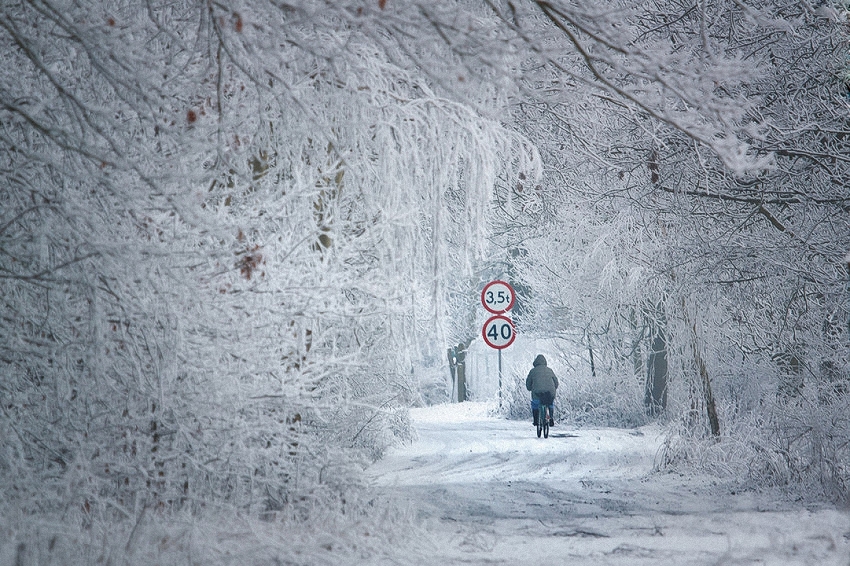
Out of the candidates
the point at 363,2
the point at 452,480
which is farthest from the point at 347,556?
the point at 452,480

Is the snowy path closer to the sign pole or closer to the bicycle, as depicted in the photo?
the bicycle

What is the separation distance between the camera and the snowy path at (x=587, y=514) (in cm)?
721

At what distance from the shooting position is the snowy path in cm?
721

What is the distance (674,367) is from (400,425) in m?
4.90

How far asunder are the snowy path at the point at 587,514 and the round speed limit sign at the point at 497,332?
4.69 m

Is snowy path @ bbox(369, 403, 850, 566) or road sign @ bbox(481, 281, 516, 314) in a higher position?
road sign @ bbox(481, 281, 516, 314)

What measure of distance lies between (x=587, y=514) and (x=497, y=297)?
38.7 feet

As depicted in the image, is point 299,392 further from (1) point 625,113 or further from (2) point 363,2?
(1) point 625,113

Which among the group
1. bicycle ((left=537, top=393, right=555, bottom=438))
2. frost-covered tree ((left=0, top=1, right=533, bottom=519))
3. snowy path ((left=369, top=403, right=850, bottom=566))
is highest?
frost-covered tree ((left=0, top=1, right=533, bottom=519))

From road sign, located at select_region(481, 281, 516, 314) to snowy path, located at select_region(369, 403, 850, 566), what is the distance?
5504 mm

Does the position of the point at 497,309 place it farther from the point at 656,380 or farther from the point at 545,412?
the point at 656,380

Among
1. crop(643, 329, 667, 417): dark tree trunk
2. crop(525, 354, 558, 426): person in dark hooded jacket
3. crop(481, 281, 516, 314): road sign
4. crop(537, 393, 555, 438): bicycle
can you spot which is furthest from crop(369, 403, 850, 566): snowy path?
crop(481, 281, 516, 314): road sign

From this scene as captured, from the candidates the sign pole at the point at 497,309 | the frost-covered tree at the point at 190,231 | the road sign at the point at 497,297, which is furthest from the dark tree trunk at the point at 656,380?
the frost-covered tree at the point at 190,231

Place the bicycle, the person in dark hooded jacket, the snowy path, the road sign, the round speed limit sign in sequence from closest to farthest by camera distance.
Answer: the snowy path → the bicycle → the person in dark hooded jacket → the round speed limit sign → the road sign
